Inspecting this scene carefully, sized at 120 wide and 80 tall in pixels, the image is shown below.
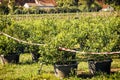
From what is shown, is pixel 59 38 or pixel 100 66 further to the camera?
pixel 100 66

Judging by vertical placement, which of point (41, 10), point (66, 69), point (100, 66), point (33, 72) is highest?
point (66, 69)

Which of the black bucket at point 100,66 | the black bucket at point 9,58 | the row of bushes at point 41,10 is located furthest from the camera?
the row of bushes at point 41,10

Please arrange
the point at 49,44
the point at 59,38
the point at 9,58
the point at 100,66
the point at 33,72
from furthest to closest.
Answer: the point at 9,58, the point at 33,72, the point at 100,66, the point at 59,38, the point at 49,44

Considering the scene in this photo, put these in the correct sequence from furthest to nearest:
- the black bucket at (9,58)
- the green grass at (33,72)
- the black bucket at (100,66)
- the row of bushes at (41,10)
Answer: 1. the row of bushes at (41,10)
2. the black bucket at (9,58)
3. the black bucket at (100,66)
4. the green grass at (33,72)

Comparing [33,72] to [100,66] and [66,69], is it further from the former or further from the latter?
[100,66]

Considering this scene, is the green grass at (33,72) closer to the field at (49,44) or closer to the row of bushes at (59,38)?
the field at (49,44)

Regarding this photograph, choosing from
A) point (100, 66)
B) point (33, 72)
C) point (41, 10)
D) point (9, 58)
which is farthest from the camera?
point (41, 10)

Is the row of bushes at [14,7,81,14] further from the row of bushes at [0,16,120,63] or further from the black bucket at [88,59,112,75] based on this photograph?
the black bucket at [88,59,112,75]

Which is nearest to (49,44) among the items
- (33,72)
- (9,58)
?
(33,72)

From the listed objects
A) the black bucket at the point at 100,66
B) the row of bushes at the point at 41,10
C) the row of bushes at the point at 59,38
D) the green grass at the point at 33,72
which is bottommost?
the row of bushes at the point at 41,10

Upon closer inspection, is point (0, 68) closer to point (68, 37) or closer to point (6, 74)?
point (6, 74)

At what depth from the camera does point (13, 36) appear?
37.7 ft

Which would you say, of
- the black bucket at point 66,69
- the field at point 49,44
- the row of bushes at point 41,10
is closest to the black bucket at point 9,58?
the field at point 49,44

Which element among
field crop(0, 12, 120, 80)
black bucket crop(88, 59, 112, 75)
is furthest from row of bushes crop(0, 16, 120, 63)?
black bucket crop(88, 59, 112, 75)
